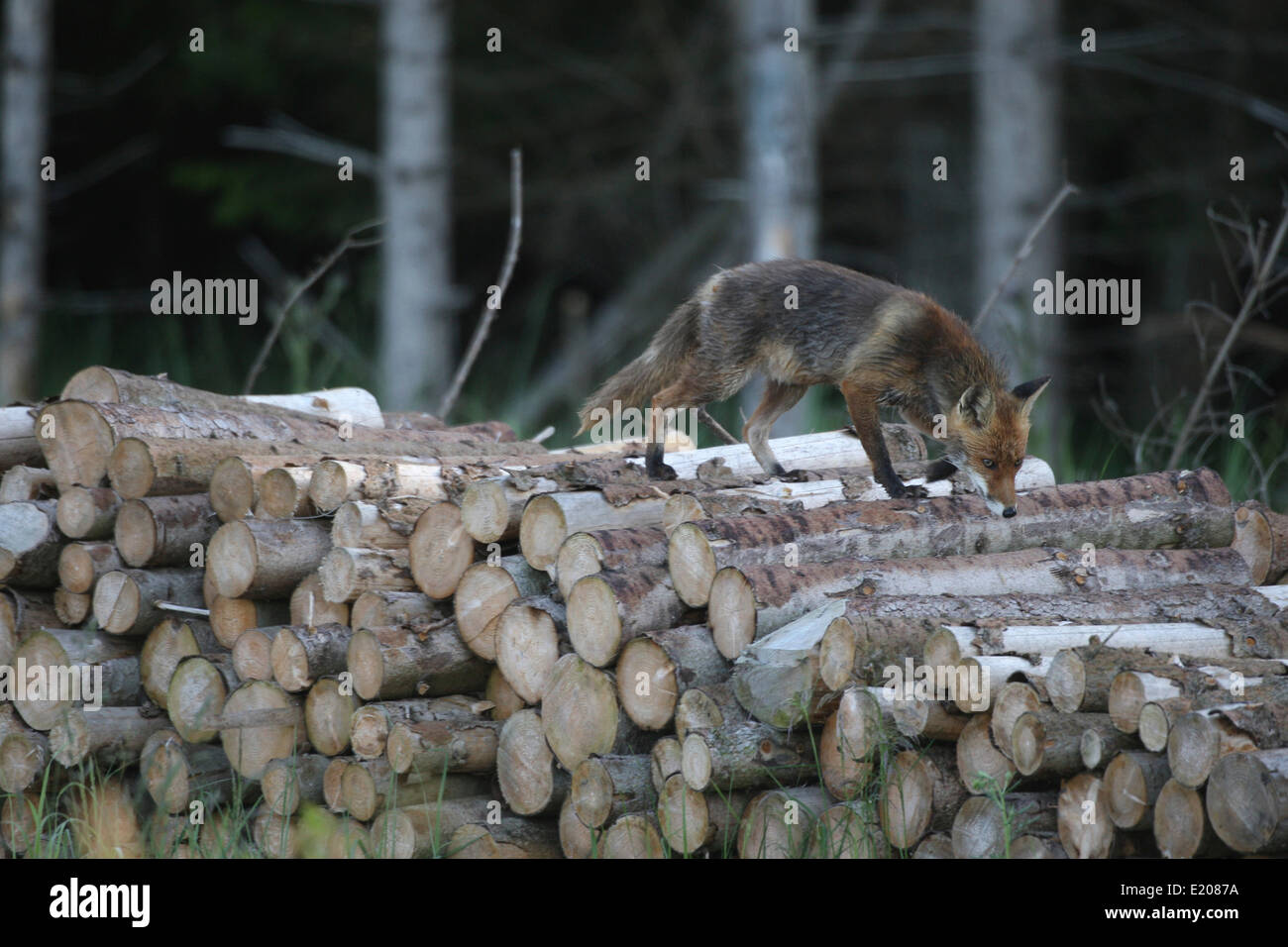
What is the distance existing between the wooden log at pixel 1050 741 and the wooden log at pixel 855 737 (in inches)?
14.1

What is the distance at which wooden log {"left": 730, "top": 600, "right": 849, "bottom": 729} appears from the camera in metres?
3.79

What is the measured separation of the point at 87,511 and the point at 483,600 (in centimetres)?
164

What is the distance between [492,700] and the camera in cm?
446

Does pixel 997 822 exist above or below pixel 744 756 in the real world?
below

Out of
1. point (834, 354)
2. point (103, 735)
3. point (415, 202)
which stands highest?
point (415, 202)

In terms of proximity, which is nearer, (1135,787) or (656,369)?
(1135,787)

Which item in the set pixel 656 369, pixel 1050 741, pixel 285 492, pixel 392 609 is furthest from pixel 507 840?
pixel 656 369

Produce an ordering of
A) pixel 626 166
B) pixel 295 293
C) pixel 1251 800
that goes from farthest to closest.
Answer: pixel 626 166 → pixel 295 293 → pixel 1251 800

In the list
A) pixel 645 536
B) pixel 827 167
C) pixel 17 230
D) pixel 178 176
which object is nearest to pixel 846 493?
pixel 645 536

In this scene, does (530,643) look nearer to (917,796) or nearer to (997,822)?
(917,796)

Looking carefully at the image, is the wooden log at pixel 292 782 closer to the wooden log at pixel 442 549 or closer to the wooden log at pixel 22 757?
the wooden log at pixel 442 549

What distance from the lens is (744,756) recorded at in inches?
151

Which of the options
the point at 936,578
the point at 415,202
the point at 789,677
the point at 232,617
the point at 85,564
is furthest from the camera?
the point at 415,202
